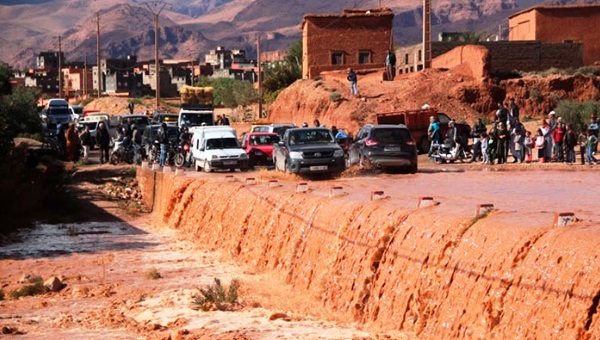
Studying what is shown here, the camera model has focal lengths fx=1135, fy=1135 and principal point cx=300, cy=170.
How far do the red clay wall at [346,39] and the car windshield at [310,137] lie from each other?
33202 millimetres

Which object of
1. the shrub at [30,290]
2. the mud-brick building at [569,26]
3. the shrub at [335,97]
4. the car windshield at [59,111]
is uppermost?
the mud-brick building at [569,26]

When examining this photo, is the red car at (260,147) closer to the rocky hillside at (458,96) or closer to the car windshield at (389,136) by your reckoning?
the car windshield at (389,136)

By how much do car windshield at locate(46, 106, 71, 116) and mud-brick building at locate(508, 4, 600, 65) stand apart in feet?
98.4

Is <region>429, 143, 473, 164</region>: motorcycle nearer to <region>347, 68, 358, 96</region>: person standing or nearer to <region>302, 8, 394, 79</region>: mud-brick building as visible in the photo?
<region>347, 68, 358, 96</region>: person standing

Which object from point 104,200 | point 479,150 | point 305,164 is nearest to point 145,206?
point 104,200

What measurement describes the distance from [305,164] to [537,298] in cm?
2130

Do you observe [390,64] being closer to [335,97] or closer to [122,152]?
[335,97]

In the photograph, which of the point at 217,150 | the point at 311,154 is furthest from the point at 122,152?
the point at 311,154

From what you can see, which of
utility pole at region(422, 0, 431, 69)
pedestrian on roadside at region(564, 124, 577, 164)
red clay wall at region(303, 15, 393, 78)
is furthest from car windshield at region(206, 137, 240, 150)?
red clay wall at region(303, 15, 393, 78)

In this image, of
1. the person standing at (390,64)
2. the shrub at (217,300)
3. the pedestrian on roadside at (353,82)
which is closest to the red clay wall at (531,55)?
the person standing at (390,64)

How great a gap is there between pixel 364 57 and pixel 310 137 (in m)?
34.7

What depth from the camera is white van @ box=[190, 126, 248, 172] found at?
41219mm

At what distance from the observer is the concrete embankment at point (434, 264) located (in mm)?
13219

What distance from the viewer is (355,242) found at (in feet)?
65.8
